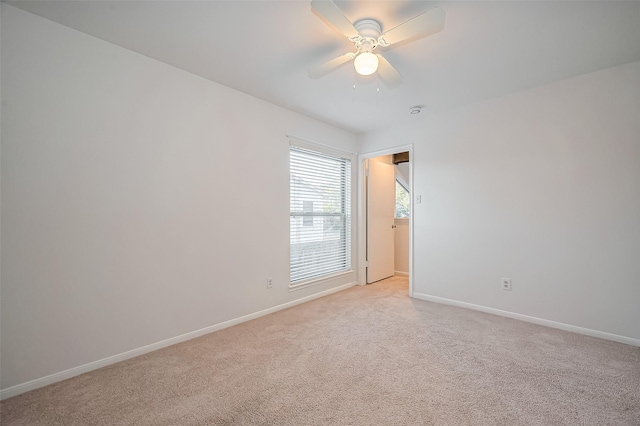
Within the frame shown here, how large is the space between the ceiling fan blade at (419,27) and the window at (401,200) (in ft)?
13.3

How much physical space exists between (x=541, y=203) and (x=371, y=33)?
2414 mm

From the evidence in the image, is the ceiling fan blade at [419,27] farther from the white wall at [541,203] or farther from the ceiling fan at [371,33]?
the white wall at [541,203]

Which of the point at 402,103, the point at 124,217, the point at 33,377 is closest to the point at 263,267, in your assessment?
the point at 124,217

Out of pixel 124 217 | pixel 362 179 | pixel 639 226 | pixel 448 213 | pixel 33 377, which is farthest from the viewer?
pixel 362 179

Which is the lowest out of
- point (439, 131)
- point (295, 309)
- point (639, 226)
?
point (295, 309)

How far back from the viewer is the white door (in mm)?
4534

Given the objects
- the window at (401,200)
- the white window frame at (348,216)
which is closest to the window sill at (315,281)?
the white window frame at (348,216)

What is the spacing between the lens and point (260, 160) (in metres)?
3.13

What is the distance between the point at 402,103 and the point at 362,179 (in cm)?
144

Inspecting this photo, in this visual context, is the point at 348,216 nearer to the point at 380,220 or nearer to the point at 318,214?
→ the point at 318,214

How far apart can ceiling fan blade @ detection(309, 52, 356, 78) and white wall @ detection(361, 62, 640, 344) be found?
2.06 metres

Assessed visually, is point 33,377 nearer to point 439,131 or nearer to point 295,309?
point 295,309

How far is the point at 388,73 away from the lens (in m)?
2.09

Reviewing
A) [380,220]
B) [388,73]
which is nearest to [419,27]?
[388,73]
